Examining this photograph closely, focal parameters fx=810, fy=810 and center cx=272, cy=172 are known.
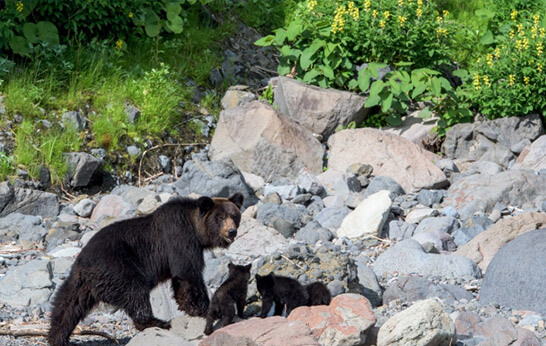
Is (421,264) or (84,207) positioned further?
(84,207)

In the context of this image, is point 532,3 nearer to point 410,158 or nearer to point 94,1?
point 410,158

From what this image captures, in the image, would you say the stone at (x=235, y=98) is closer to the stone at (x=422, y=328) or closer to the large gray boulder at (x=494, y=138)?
the large gray boulder at (x=494, y=138)

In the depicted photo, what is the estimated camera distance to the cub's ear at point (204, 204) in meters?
7.19

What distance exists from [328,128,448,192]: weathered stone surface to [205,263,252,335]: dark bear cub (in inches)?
233

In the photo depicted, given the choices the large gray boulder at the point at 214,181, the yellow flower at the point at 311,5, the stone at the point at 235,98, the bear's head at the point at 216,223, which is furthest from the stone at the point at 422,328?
the yellow flower at the point at 311,5

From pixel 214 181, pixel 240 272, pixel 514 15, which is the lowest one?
pixel 214 181

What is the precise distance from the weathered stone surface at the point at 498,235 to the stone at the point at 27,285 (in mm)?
4879

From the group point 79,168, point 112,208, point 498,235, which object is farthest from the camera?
point 79,168

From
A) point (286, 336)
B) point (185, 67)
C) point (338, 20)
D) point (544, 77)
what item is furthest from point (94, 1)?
point (286, 336)

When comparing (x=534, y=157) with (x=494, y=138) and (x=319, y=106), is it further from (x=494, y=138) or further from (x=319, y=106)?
(x=319, y=106)

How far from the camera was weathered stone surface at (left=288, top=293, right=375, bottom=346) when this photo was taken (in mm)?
6445

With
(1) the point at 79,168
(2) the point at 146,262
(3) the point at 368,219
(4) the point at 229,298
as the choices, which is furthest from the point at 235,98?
(4) the point at 229,298

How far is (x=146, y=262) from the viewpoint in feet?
23.1

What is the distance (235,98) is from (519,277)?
7631mm
